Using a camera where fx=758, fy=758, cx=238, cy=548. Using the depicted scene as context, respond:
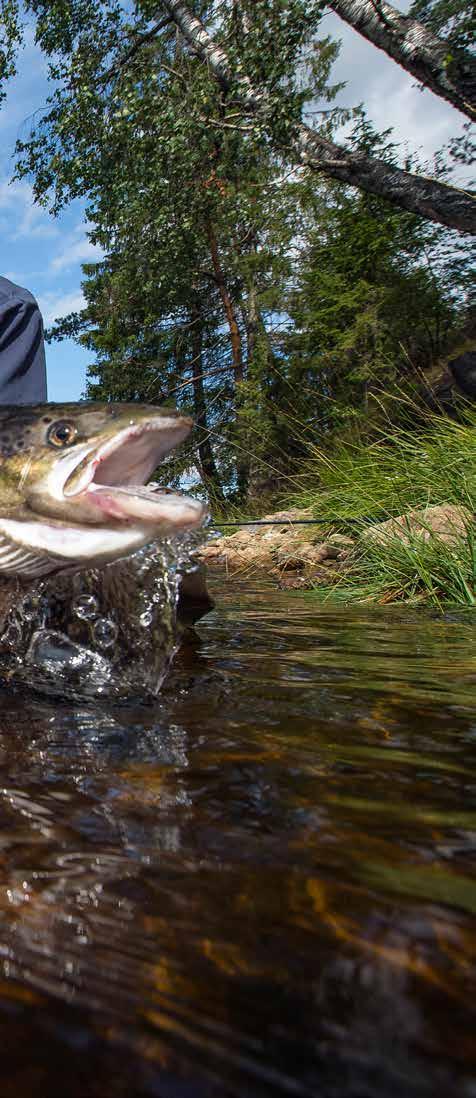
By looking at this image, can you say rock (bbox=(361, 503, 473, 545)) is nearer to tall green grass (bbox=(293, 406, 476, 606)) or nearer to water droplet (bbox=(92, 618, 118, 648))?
tall green grass (bbox=(293, 406, 476, 606))

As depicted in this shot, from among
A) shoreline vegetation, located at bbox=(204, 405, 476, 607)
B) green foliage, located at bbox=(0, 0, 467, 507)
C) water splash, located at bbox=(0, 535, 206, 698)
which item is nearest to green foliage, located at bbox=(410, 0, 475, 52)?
green foliage, located at bbox=(0, 0, 467, 507)

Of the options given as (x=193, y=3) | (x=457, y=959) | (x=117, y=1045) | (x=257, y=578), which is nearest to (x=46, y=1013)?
(x=117, y=1045)

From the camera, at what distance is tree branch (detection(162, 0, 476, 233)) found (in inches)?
398

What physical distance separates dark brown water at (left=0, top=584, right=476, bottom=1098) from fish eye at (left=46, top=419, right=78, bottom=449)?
78cm

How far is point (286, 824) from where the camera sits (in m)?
1.36

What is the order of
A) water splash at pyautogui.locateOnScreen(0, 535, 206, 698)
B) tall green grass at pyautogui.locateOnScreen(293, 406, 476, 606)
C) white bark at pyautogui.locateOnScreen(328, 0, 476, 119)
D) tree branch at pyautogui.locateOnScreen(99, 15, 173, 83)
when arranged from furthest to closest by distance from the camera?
tree branch at pyautogui.locateOnScreen(99, 15, 173, 83)
white bark at pyautogui.locateOnScreen(328, 0, 476, 119)
tall green grass at pyautogui.locateOnScreen(293, 406, 476, 606)
water splash at pyautogui.locateOnScreen(0, 535, 206, 698)

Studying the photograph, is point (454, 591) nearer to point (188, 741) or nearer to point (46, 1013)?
point (188, 741)

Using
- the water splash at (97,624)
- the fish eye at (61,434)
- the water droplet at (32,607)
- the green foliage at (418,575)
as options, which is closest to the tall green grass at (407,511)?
the green foliage at (418,575)

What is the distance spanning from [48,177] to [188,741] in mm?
16925

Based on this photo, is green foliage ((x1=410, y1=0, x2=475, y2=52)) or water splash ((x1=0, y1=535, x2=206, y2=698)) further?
green foliage ((x1=410, y1=0, x2=475, y2=52))

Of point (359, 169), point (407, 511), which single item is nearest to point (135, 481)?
point (407, 511)

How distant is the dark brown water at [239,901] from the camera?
2.52 ft

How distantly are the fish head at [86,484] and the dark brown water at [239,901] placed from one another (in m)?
0.50

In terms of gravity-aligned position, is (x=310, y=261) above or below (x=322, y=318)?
above
